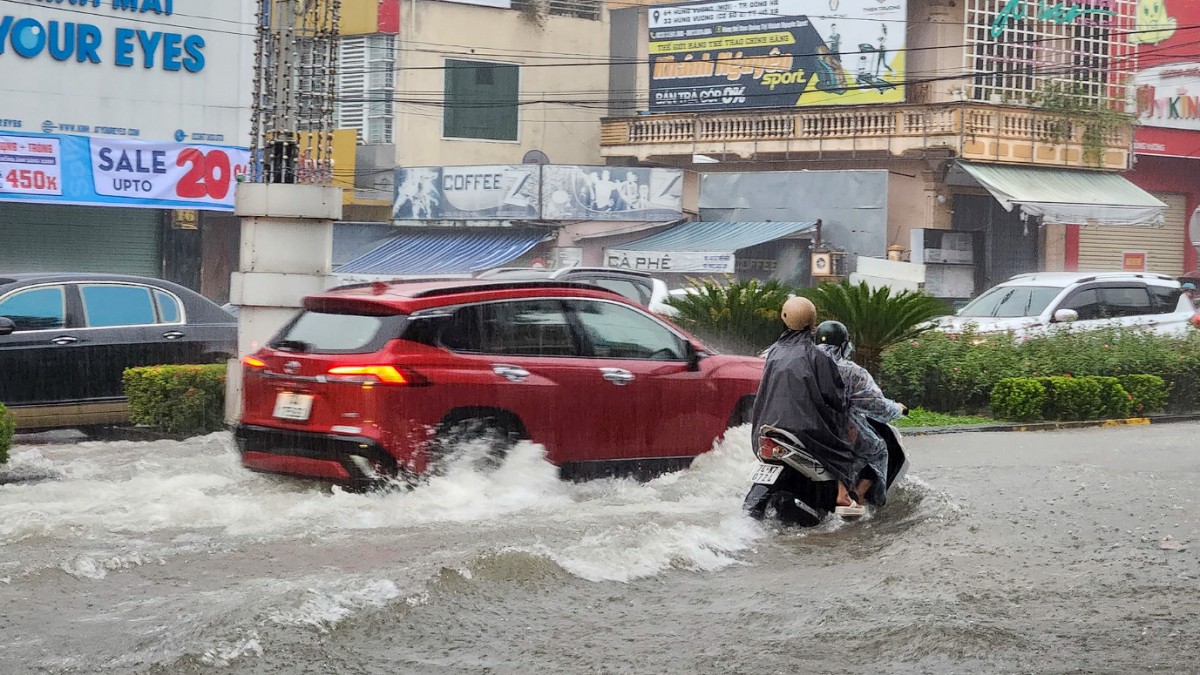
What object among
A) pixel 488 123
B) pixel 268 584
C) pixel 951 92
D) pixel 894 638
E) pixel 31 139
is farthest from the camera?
pixel 488 123

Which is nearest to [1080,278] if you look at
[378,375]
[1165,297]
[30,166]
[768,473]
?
[1165,297]

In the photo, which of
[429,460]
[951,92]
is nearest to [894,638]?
[429,460]

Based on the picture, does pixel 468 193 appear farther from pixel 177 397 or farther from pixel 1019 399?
pixel 177 397

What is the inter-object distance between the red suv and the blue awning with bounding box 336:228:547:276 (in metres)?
24.9

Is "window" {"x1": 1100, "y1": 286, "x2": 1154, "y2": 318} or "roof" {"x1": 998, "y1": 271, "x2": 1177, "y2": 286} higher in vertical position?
"roof" {"x1": 998, "y1": 271, "x2": 1177, "y2": 286}

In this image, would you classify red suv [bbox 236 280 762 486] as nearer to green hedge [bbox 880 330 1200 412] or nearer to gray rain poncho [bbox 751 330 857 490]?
gray rain poncho [bbox 751 330 857 490]

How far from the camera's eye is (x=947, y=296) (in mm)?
36781

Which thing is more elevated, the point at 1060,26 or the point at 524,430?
the point at 1060,26

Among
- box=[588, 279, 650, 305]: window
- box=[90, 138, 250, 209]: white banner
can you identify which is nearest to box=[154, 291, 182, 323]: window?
box=[588, 279, 650, 305]: window

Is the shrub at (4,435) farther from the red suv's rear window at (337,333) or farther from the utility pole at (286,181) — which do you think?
the utility pole at (286,181)

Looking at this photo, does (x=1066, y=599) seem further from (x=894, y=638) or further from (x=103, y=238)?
(x=103, y=238)

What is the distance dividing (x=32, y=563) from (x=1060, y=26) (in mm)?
32965

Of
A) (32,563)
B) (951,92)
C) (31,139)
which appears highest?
(951,92)

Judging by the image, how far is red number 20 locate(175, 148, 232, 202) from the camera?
2833cm
